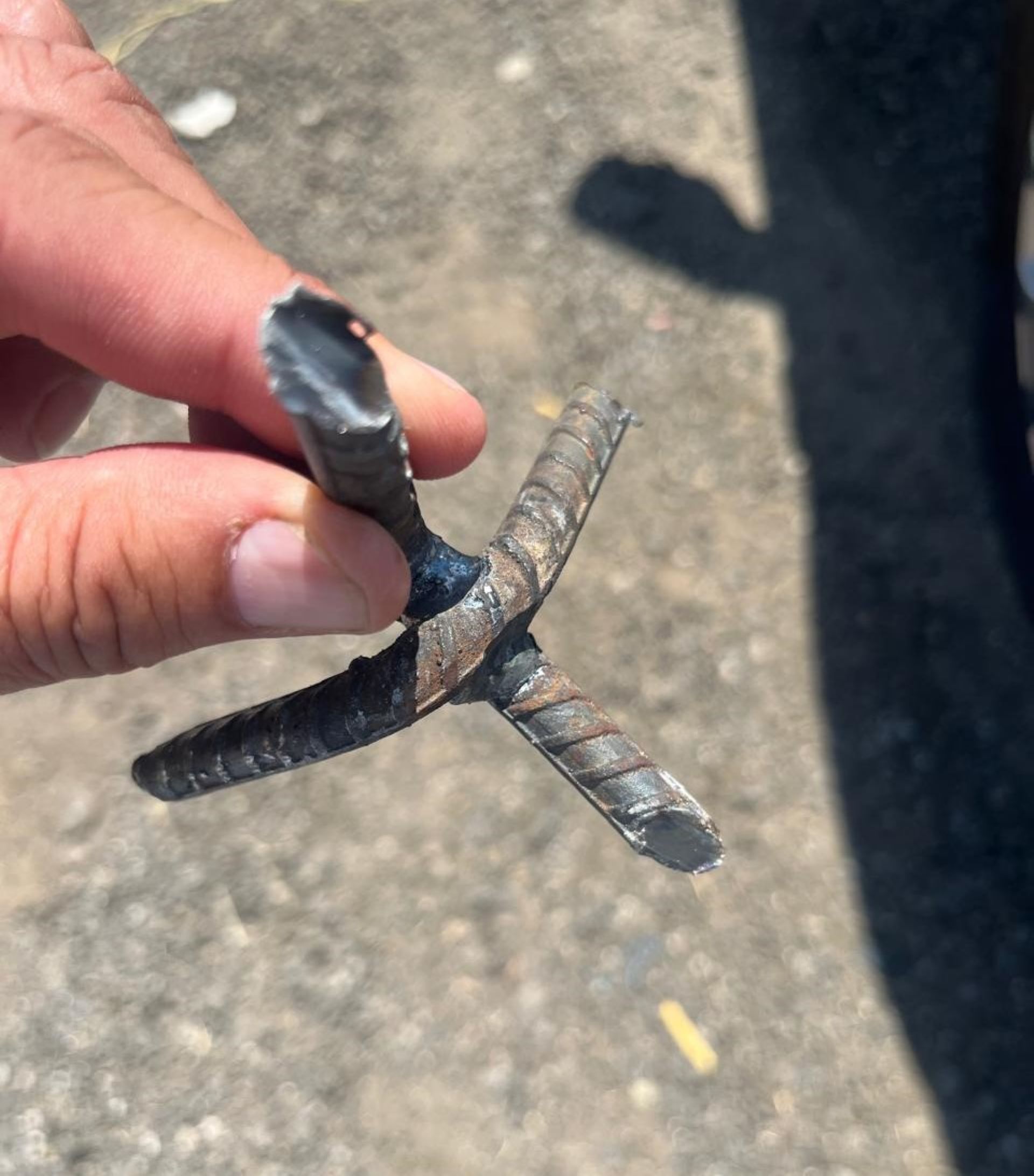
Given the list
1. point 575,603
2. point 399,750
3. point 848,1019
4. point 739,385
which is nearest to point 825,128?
point 739,385

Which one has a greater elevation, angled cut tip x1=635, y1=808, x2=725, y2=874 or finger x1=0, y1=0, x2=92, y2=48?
finger x1=0, y1=0, x2=92, y2=48

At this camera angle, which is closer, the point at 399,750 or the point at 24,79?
the point at 24,79

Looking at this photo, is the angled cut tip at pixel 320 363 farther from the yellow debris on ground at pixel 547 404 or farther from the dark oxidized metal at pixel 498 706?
the yellow debris on ground at pixel 547 404

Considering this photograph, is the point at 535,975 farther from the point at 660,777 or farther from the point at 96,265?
the point at 96,265

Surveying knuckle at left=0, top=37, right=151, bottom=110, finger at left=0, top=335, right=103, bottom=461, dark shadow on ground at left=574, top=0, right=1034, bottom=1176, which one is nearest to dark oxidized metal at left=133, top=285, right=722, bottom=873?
finger at left=0, top=335, right=103, bottom=461

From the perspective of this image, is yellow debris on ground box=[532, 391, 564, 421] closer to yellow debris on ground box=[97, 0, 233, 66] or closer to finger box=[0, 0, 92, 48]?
finger box=[0, 0, 92, 48]

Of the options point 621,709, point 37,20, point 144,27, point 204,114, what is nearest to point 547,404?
point 621,709
